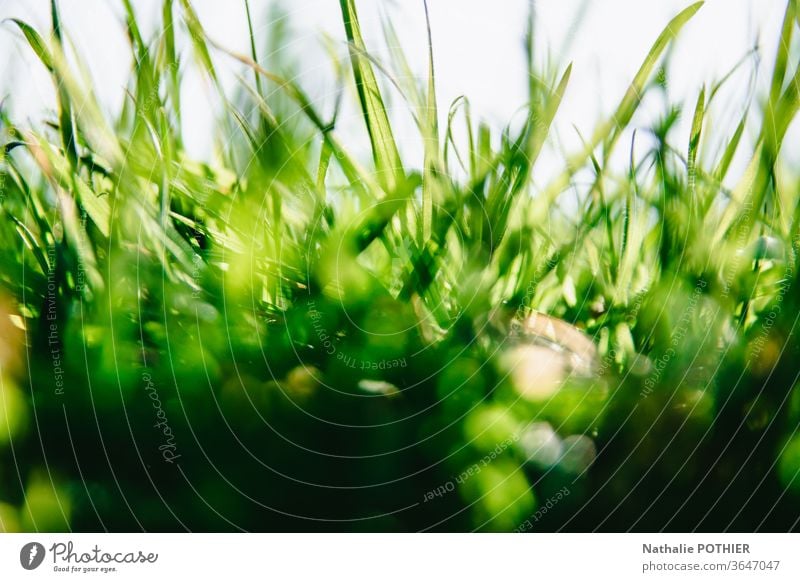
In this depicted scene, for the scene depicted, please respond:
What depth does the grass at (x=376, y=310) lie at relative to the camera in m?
0.28

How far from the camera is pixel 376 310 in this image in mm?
295

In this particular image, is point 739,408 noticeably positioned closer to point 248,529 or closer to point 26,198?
point 248,529

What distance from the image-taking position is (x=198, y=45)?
1.13 feet
